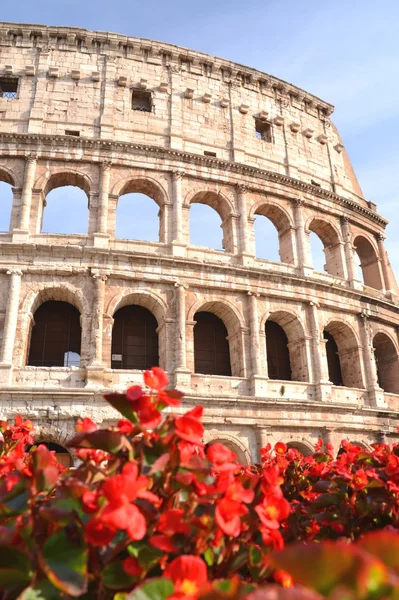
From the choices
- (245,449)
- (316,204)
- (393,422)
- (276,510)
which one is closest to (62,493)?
(276,510)

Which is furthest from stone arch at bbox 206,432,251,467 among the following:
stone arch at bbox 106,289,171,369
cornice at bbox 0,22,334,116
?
cornice at bbox 0,22,334,116

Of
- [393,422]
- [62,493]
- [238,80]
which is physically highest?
[238,80]

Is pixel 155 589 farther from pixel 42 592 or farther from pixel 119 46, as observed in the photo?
pixel 119 46

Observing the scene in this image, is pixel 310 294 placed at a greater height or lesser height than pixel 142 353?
greater

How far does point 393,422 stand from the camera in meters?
14.8

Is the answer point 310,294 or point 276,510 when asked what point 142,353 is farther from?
point 276,510

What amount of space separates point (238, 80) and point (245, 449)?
13644mm

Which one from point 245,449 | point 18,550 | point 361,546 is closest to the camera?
point 361,546

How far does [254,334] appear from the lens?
1344 centimetres

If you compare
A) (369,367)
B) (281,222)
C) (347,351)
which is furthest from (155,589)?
(281,222)

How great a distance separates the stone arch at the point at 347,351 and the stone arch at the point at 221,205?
4313 millimetres

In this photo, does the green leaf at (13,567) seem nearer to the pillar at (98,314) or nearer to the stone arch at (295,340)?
the pillar at (98,314)

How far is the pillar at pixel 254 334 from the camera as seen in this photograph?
13068 millimetres

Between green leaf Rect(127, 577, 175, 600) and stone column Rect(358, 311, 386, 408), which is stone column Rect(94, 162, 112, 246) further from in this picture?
green leaf Rect(127, 577, 175, 600)
